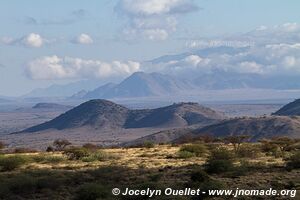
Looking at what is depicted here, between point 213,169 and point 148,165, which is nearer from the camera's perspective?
point 213,169

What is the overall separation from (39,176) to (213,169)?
352 inches

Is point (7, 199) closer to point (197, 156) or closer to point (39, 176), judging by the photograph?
point (39, 176)

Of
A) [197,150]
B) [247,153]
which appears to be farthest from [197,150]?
[247,153]

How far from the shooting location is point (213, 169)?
28328mm

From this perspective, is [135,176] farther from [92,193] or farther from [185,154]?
[185,154]

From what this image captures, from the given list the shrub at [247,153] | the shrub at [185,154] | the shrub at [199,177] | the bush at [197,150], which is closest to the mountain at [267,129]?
the bush at [197,150]

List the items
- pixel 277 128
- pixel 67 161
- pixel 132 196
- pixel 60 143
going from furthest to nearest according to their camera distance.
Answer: pixel 277 128 → pixel 60 143 → pixel 67 161 → pixel 132 196

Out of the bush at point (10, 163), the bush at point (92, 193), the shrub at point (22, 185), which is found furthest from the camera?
the bush at point (10, 163)

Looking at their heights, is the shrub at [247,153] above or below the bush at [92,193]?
below

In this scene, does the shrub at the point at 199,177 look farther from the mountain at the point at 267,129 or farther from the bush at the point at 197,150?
the mountain at the point at 267,129

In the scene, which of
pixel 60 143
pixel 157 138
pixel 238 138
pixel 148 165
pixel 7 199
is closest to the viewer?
pixel 7 199

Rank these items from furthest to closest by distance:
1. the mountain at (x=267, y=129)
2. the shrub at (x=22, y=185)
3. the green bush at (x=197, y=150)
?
the mountain at (x=267, y=129) < the green bush at (x=197, y=150) < the shrub at (x=22, y=185)

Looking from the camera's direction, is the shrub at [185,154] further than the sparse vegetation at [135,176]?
Yes

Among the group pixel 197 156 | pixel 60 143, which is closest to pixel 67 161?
pixel 197 156
